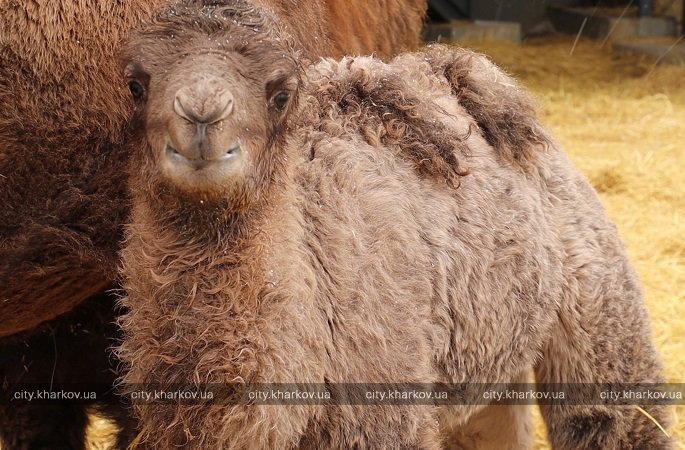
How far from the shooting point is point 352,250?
2.90 meters

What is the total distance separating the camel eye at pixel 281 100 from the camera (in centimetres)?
268

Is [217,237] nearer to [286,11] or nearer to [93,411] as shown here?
[286,11]

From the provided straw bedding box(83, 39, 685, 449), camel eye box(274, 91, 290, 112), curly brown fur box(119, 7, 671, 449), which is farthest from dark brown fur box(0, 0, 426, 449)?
straw bedding box(83, 39, 685, 449)

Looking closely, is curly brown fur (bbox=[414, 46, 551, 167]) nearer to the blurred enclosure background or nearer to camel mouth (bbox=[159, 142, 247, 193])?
camel mouth (bbox=[159, 142, 247, 193])

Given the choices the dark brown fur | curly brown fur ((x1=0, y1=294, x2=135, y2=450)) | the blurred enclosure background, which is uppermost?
the dark brown fur

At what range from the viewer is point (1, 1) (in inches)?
130

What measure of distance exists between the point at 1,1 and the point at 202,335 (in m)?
1.41

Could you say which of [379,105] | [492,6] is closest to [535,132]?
[379,105]

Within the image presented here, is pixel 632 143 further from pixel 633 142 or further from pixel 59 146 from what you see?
pixel 59 146

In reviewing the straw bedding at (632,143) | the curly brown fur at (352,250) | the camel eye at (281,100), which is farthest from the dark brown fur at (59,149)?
the straw bedding at (632,143)

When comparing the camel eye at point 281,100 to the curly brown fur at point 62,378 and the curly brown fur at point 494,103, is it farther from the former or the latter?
the curly brown fur at point 62,378

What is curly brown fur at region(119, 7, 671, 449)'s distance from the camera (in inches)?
102

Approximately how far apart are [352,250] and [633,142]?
6047 millimetres

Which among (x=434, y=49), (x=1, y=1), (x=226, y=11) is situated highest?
(x=226, y=11)
